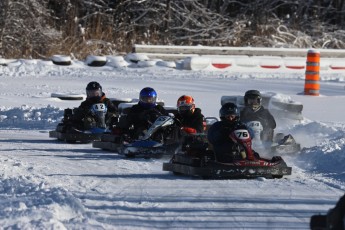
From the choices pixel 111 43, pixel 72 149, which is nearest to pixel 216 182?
pixel 72 149

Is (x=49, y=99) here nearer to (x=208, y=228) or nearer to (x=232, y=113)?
(x=232, y=113)

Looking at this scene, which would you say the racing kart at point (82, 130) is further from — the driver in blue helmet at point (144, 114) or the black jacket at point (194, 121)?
the black jacket at point (194, 121)

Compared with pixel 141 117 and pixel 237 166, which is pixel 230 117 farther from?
pixel 141 117

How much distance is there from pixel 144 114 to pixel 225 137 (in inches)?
138

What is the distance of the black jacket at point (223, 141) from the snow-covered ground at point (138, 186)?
1.48 ft

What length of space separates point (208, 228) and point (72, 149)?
6842 millimetres

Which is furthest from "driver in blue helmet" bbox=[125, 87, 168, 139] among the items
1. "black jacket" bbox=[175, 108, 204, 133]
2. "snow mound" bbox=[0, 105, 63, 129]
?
"snow mound" bbox=[0, 105, 63, 129]

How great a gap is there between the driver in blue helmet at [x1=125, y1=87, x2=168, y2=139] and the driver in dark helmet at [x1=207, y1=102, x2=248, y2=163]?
3.14 m

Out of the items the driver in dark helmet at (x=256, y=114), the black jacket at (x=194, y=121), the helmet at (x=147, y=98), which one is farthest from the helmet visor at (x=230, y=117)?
the helmet at (x=147, y=98)

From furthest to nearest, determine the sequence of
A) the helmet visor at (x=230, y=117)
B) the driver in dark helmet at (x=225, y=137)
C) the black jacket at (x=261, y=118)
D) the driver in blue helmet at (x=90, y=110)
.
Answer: the driver in blue helmet at (x=90, y=110)
the black jacket at (x=261, y=118)
the helmet visor at (x=230, y=117)
the driver in dark helmet at (x=225, y=137)

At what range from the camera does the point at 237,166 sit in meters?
10.3

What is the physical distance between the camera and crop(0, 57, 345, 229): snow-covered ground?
25.2 feet

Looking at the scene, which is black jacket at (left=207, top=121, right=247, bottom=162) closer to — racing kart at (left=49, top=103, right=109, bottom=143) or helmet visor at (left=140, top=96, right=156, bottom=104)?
helmet visor at (left=140, top=96, right=156, bottom=104)

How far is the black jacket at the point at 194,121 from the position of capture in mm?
13281
